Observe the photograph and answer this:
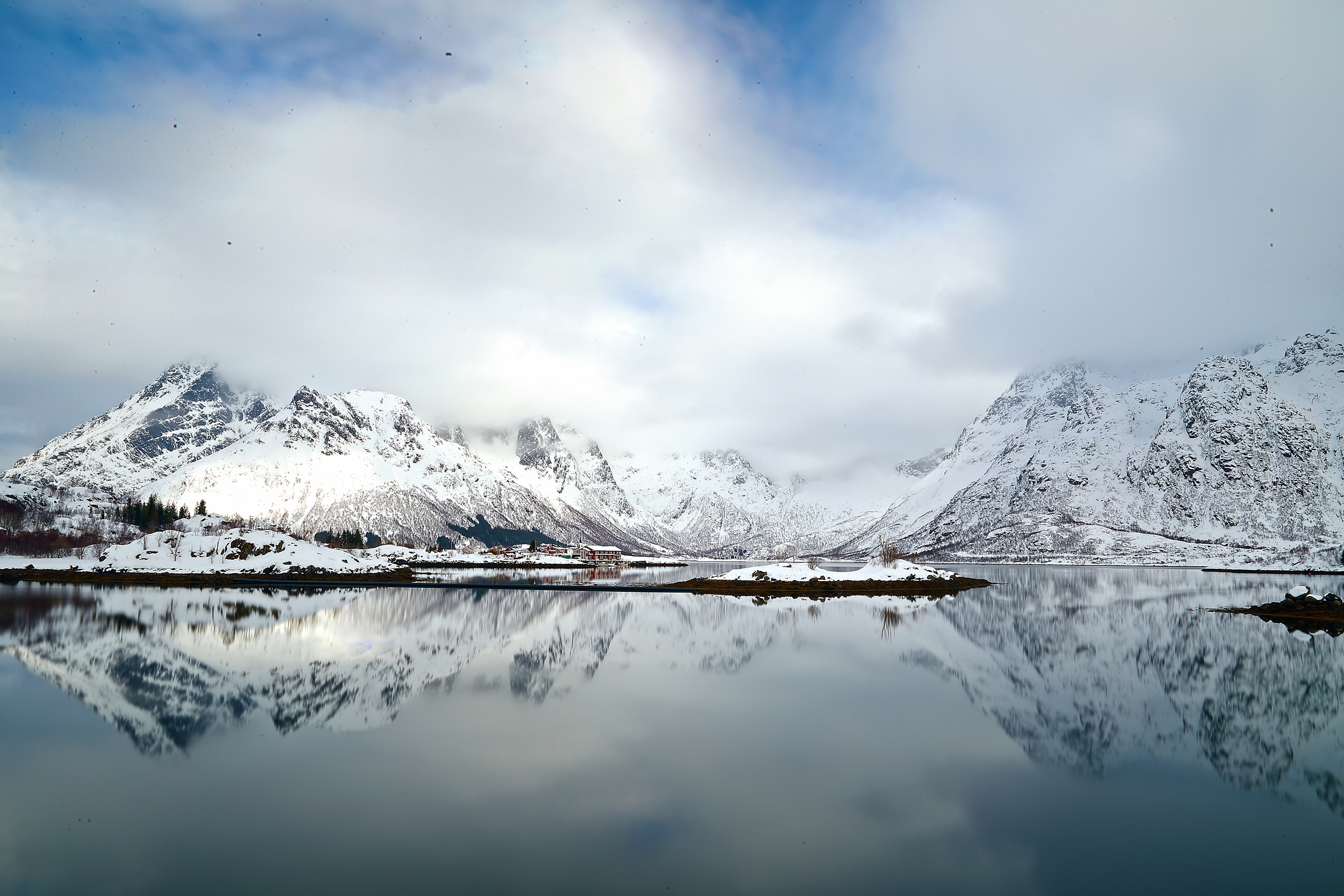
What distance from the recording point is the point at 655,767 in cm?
1722

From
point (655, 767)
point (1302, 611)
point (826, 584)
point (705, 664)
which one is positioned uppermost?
point (655, 767)

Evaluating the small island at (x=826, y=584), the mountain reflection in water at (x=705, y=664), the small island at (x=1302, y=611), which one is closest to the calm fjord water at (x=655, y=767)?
the mountain reflection in water at (x=705, y=664)

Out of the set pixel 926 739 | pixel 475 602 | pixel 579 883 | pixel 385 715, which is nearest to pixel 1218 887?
pixel 926 739

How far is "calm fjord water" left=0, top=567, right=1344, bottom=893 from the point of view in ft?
38.8

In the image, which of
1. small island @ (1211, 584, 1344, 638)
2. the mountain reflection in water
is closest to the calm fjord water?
the mountain reflection in water

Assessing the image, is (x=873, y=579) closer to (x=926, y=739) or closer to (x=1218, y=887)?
(x=926, y=739)

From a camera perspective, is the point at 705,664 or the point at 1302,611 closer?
the point at 705,664

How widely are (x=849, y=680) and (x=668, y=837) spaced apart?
17.7m

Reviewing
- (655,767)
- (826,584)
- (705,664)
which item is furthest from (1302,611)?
(655,767)

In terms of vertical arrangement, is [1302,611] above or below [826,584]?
above

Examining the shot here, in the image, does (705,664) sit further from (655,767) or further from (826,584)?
(826,584)

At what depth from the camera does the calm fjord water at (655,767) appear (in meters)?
11.8

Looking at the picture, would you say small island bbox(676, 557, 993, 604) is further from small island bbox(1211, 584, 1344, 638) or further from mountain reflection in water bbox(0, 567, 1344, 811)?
small island bbox(1211, 584, 1344, 638)

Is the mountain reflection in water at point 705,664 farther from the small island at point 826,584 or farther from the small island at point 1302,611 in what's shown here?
the small island at point 826,584
